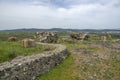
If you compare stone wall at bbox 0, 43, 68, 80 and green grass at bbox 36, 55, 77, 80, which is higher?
stone wall at bbox 0, 43, 68, 80

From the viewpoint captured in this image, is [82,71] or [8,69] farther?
[82,71]

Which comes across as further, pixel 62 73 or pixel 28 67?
pixel 62 73

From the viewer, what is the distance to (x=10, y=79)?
64.2ft

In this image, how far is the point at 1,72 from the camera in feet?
60.8

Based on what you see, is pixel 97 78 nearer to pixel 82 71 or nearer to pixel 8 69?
pixel 82 71

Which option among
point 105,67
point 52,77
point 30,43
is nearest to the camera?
point 52,77

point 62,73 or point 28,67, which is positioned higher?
point 28,67

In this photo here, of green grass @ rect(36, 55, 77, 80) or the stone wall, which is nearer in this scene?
the stone wall

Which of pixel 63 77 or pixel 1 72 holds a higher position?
pixel 1 72

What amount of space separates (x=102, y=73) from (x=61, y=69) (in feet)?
18.5

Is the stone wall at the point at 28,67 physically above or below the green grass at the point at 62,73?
above

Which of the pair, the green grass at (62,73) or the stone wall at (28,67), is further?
the green grass at (62,73)

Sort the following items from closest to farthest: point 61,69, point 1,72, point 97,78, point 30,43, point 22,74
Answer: point 1,72 < point 22,74 < point 97,78 < point 61,69 < point 30,43

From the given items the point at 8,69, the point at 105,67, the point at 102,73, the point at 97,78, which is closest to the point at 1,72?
the point at 8,69
